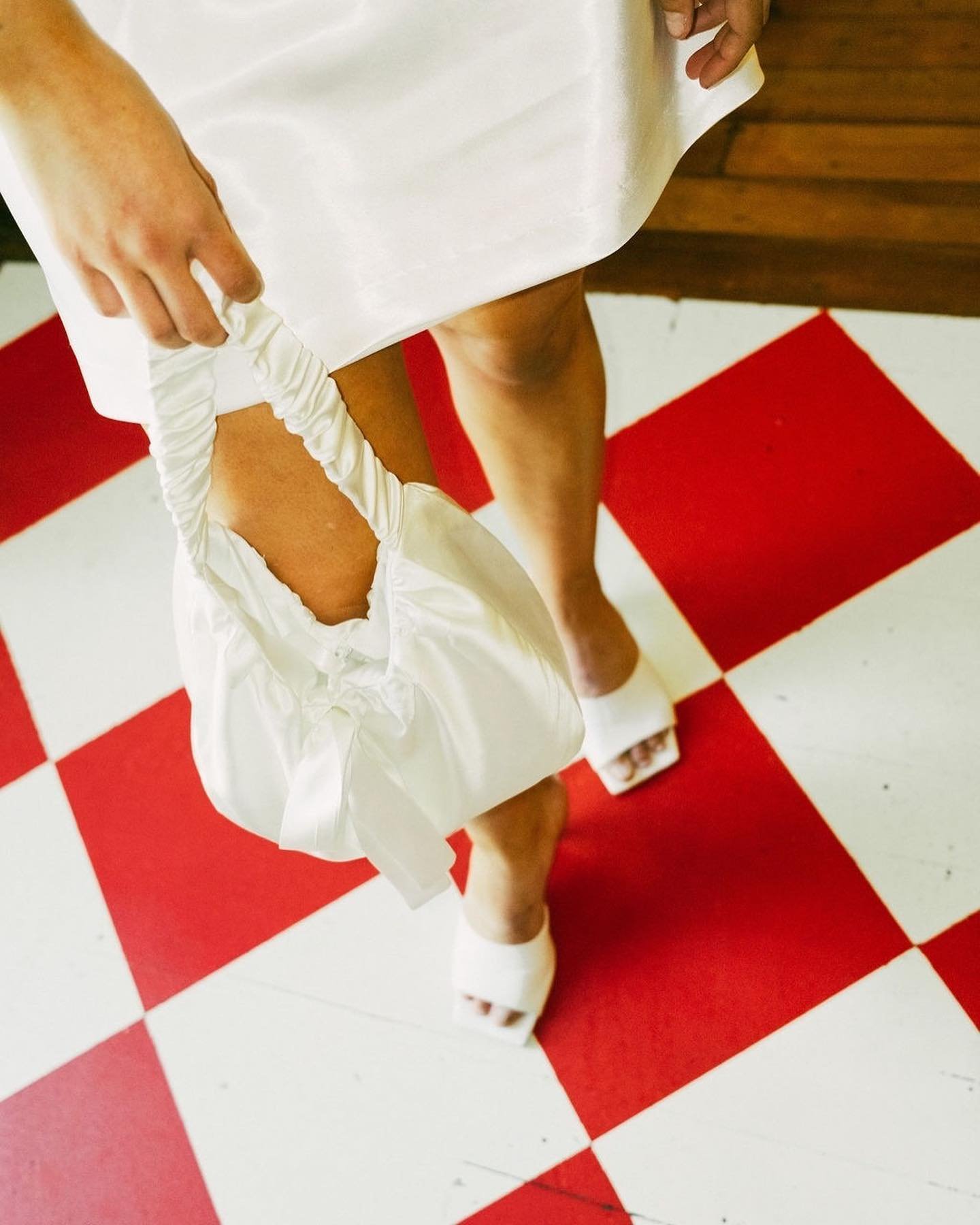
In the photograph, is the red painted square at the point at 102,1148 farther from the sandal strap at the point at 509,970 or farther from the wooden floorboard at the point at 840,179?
the wooden floorboard at the point at 840,179

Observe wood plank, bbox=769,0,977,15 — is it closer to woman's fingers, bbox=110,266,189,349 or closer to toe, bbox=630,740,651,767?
toe, bbox=630,740,651,767

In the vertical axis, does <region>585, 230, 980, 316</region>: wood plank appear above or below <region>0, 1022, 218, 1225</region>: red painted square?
above

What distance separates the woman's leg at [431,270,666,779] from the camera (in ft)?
2.19

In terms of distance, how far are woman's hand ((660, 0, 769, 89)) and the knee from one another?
0.44 feet

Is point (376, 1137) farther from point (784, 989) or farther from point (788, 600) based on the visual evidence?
point (788, 600)

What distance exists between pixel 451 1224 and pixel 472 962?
0.56 feet

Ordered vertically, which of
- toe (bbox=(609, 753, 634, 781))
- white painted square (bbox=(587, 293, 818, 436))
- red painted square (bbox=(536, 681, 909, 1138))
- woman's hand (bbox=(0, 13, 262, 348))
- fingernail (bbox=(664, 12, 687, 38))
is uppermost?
woman's hand (bbox=(0, 13, 262, 348))

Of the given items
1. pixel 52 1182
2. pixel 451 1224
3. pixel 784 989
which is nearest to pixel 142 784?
pixel 52 1182

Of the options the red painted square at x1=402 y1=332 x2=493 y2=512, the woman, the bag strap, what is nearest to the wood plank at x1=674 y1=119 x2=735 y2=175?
the red painted square at x1=402 y1=332 x2=493 y2=512

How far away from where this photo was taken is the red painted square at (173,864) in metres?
0.93

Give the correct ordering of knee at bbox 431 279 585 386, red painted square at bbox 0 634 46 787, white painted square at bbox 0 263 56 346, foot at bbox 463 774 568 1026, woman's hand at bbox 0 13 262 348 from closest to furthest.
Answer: woman's hand at bbox 0 13 262 348
knee at bbox 431 279 585 386
foot at bbox 463 774 568 1026
red painted square at bbox 0 634 46 787
white painted square at bbox 0 263 56 346

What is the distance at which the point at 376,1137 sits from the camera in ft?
2.69

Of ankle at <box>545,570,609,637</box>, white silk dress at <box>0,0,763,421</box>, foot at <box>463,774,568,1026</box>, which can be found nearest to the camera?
white silk dress at <box>0,0,763,421</box>

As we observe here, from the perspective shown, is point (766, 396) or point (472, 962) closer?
point (472, 962)
